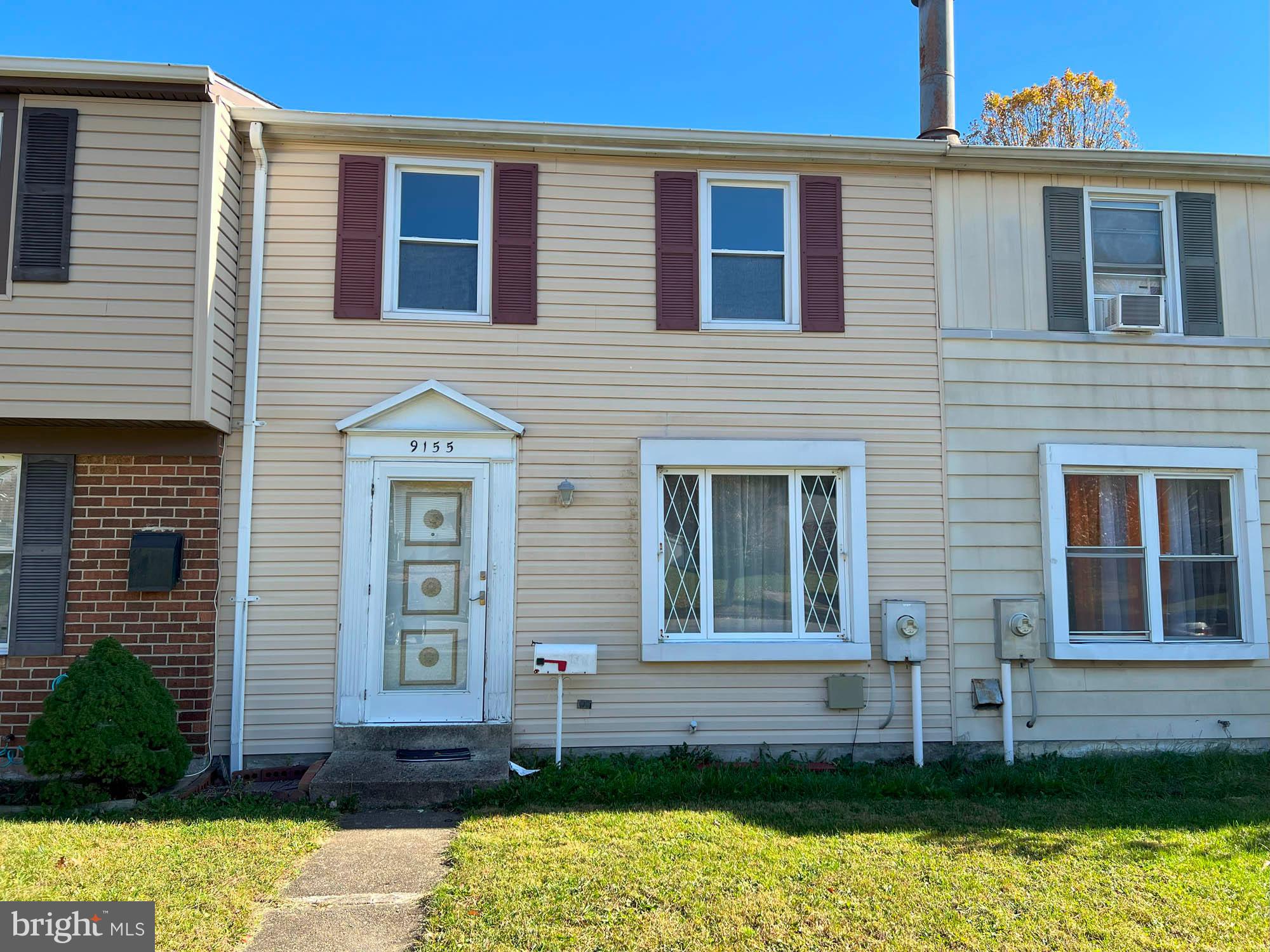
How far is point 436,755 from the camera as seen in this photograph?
6.50 m

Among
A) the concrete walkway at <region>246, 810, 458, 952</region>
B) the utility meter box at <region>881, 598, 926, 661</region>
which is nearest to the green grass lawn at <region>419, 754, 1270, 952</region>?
the concrete walkway at <region>246, 810, 458, 952</region>

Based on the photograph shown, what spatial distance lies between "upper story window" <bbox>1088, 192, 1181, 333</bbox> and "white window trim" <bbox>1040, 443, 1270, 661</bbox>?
112cm

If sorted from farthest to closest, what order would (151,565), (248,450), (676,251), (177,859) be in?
(676,251) < (248,450) < (151,565) < (177,859)

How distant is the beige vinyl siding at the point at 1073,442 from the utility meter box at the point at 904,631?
39cm

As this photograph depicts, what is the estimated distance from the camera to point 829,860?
15.4 feet

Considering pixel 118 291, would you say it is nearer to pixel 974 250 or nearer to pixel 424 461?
pixel 424 461

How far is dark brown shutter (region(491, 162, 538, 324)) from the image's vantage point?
23.3 ft

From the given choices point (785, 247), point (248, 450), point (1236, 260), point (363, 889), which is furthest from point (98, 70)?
point (1236, 260)

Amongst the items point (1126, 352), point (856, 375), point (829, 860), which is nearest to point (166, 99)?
point (856, 375)

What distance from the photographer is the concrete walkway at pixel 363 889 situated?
388 centimetres

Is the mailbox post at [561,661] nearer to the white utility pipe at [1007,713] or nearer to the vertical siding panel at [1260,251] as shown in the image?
the white utility pipe at [1007,713]

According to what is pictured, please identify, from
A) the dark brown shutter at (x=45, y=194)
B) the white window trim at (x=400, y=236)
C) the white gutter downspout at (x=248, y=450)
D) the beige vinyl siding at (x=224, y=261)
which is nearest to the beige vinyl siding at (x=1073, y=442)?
the white window trim at (x=400, y=236)

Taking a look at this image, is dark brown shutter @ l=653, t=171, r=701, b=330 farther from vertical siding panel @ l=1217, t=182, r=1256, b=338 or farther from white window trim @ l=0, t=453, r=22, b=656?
white window trim @ l=0, t=453, r=22, b=656

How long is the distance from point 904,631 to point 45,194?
7055 millimetres
